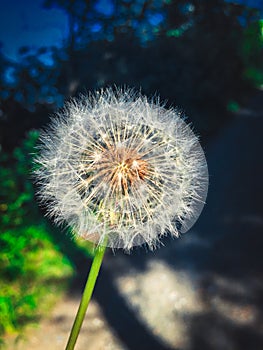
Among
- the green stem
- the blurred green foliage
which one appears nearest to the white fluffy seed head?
the green stem

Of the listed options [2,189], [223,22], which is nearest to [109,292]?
[2,189]

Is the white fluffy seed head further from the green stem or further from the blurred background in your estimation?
the blurred background

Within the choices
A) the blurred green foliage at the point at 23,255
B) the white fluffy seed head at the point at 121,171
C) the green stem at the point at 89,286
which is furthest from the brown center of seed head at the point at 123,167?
the blurred green foliage at the point at 23,255

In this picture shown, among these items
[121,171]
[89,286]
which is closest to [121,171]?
[121,171]

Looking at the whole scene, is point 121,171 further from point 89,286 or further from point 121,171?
point 89,286

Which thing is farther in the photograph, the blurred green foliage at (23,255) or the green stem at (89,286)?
the blurred green foliage at (23,255)

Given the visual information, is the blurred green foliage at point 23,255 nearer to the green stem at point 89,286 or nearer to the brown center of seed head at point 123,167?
the brown center of seed head at point 123,167

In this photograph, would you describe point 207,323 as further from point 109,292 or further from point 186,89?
point 186,89
